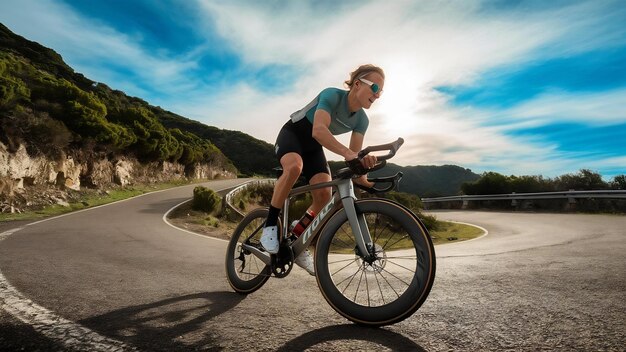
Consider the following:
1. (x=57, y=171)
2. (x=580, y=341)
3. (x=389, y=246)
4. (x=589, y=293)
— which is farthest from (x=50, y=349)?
(x=57, y=171)

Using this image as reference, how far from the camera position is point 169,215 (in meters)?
18.0

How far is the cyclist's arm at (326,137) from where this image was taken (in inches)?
120

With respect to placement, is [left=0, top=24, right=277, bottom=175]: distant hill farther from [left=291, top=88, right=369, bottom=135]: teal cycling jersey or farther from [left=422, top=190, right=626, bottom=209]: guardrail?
[left=422, top=190, right=626, bottom=209]: guardrail

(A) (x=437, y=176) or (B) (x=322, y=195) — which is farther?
(A) (x=437, y=176)

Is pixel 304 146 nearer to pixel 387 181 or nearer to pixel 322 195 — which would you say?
pixel 322 195

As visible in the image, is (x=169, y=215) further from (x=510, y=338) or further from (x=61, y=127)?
(x=510, y=338)

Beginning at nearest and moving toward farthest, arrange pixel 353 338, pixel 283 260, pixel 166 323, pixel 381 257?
pixel 353 338
pixel 166 323
pixel 381 257
pixel 283 260

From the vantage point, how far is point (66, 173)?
23328 millimetres

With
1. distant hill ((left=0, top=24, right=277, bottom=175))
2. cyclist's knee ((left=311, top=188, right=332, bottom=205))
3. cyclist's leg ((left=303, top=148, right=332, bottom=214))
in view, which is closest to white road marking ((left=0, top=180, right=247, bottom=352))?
cyclist's knee ((left=311, top=188, right=332, bottom=205))

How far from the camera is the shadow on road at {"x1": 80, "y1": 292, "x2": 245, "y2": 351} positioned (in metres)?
2.17

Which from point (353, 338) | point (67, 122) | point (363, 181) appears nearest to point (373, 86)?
point (363, 181)

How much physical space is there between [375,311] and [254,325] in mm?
830

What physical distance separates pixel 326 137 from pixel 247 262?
73.6 inches

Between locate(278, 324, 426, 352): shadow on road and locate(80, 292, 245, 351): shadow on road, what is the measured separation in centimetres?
50
